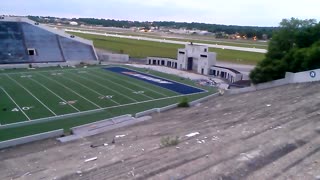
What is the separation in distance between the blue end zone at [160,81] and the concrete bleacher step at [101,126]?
10657mm

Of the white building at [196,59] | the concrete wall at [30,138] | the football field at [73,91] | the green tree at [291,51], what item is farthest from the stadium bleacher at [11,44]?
the green tree at [291,51]

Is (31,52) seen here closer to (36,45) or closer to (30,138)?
(36,45)

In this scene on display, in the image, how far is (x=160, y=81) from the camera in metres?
37.6

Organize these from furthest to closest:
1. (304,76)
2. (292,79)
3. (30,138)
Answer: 1. (292,79)
2. (304,76)
3. (30,138)

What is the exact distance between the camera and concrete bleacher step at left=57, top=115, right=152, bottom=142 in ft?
61.7

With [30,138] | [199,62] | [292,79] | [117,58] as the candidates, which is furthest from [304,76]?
[117,58]

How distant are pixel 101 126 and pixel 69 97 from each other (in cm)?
873

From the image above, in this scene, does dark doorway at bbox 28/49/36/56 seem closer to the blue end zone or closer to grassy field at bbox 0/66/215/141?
grassy field at bbox 0/66/215/141

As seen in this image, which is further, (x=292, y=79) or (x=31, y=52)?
(x=31, y=52)

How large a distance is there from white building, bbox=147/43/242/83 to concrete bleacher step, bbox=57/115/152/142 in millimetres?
20457

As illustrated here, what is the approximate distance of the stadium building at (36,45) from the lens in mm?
48438

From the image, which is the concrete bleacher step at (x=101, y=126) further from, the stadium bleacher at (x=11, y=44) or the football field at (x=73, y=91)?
the stadium bleacher at (x=11, y=44)

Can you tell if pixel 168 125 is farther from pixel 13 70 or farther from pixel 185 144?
pixel 13 70

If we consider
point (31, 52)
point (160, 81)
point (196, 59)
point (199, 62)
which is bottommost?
point (160, 81)
